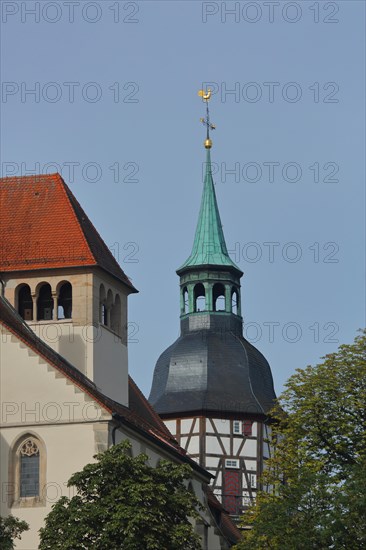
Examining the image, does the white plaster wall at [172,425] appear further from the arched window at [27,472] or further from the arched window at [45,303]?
the arched window at [27,472]

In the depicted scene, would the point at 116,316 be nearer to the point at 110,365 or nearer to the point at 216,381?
the point at 110,365

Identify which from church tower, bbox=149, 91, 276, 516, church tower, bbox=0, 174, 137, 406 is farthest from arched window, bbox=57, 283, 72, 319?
church tower, bbox=149, 91, 276, 516

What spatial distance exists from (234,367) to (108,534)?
4966cm

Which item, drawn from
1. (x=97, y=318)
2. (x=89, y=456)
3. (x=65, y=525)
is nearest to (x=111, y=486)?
(x=65, y=525)

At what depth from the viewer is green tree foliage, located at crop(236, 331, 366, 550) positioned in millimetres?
52094

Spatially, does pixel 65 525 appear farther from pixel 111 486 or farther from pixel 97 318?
pixel 97 318

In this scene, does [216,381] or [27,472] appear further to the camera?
[216,381]

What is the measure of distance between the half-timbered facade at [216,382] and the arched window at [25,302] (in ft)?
109

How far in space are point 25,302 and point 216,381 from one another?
1479 inches

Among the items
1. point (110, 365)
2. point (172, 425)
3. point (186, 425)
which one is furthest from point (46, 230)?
point (172, 425)

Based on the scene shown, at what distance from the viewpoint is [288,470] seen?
195ft

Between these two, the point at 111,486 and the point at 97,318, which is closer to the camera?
the point at 111,486

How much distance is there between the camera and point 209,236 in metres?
102

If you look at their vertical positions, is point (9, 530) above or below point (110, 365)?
below
